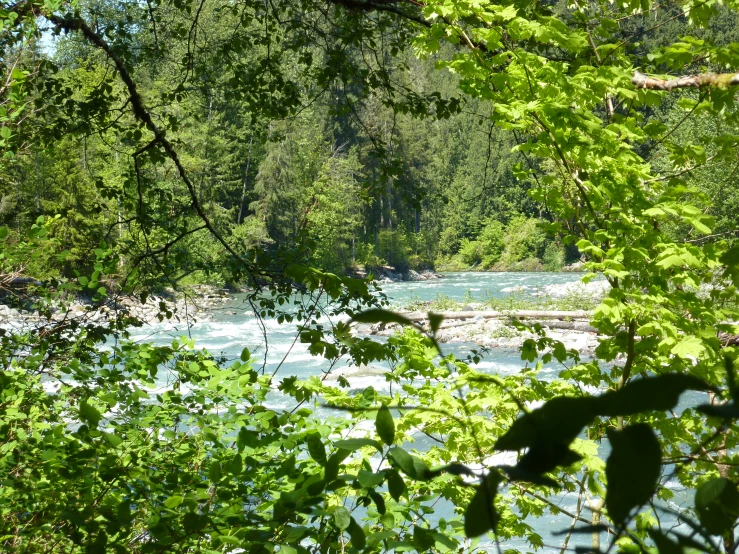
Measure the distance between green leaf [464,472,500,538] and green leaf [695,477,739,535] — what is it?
0.28 feet

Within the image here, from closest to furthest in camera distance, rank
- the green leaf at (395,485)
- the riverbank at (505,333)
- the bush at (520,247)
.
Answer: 1. the green leaf at (395,485)
2. the riverbank at (505,333)
3. the bush at (520,247)

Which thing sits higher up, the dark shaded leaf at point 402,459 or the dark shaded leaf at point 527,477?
the dark shaded leaf at point 527,477

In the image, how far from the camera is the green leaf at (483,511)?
1.00ft

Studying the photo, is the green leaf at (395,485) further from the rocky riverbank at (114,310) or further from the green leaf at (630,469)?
the rocky riverbank at (114,310)

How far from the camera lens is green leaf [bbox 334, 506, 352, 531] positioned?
3.32 ft

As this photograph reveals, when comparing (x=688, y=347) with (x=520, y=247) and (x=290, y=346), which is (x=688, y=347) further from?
(x=520, y=247)

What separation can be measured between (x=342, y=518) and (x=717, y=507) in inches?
31.6

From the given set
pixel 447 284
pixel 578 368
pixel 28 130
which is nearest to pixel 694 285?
pixel 578 368

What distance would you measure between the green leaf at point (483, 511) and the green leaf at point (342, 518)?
729mm

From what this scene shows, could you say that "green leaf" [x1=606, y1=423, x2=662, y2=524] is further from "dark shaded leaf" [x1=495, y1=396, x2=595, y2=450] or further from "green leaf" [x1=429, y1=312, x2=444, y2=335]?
"green leaf" [x1=429, y1=312, x2=444, y2=335]

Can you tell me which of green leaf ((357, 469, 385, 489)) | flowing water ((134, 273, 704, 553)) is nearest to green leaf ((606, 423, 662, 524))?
green leaf ((357, 469, 385, 489))

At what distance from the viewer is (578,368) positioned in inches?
102

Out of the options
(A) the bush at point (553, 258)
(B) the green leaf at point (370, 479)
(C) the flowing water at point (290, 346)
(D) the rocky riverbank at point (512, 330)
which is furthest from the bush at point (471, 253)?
(B) the green leaf at point (370, 479)

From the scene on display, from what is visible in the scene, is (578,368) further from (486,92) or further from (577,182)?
(486,92)
